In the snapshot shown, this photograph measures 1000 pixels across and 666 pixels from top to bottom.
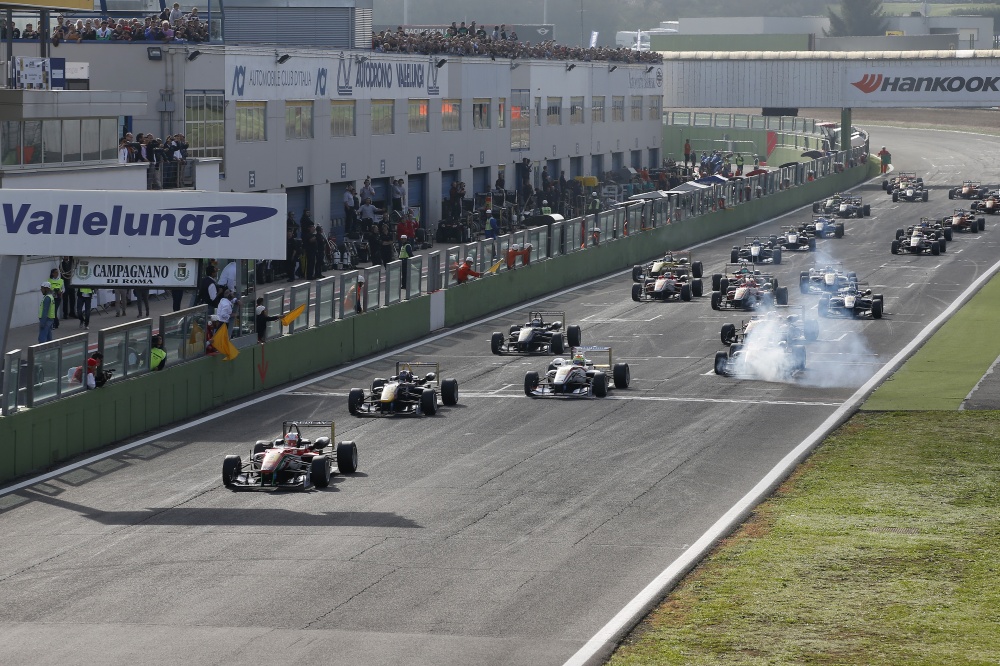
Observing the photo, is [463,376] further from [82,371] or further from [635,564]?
[635,564]

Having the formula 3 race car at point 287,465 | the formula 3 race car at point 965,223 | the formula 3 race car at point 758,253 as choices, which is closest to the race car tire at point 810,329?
the formula 3 race car at point 758,253

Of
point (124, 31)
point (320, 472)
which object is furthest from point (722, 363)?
point (124, 31)

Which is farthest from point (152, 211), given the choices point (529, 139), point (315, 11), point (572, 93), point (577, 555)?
point (572, 93)

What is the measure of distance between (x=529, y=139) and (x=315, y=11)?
48.9ft

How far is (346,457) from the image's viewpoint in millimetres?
26297

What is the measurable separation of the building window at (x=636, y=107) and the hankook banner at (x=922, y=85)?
515 inches

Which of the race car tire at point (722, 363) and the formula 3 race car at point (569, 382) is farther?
the race car tire at point (722, 363)

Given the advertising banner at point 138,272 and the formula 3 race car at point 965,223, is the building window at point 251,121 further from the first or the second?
the formula 3 race car at point 965,223

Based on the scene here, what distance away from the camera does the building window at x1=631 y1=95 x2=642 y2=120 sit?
3615 inches

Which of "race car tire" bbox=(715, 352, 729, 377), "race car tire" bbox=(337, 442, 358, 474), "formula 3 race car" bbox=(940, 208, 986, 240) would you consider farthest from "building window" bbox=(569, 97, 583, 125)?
Result: "race car tire" bbox=(337, 442, 358, 474)

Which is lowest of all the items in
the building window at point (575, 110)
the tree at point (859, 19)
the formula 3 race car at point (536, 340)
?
the formula 3 race car at point (536, 340)

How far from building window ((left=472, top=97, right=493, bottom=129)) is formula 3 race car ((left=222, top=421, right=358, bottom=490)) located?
46088mm

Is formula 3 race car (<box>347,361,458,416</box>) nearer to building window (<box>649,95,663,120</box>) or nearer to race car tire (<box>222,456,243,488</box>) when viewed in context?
race car tire (<box>222,456,243,488</box>)

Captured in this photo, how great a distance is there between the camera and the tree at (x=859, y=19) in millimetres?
196375
